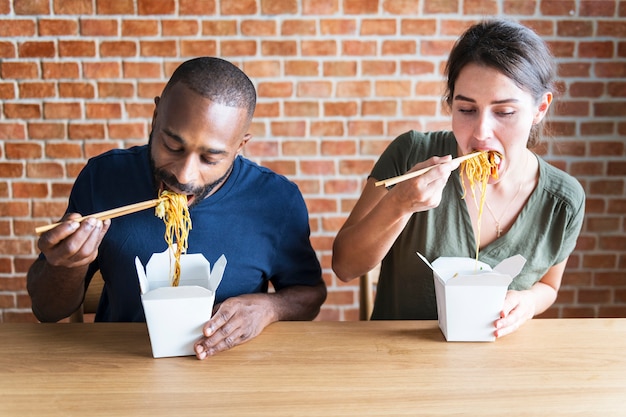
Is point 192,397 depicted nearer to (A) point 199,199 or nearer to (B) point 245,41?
(A) point 199,199

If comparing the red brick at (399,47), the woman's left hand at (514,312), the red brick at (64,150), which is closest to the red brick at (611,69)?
the red brick at (399,47)

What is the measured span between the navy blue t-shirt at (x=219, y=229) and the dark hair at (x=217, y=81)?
11.0 inches

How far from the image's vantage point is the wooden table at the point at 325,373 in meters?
1.25

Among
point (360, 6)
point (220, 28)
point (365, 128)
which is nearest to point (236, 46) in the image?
point (220, 28)

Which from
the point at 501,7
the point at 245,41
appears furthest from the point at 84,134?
the point at 501,7

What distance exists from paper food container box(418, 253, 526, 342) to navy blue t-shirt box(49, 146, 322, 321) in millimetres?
494

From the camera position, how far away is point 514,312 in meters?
1.60

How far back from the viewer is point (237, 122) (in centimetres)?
162

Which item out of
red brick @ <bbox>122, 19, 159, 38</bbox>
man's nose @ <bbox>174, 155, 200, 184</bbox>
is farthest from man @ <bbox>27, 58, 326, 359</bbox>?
red brick @ <bbox>122, 19, 159, 38</bbox>

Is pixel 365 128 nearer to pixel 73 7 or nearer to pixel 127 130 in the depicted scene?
pixel 127 130

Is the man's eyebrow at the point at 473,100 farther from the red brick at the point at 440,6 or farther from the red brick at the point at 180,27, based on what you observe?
the red brick at the point at 180,27

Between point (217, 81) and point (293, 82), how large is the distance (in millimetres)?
1465

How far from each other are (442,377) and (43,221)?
2.37 metres

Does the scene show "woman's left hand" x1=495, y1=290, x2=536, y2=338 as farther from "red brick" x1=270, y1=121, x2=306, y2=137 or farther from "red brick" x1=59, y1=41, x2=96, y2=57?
"red brick" x1=59, y1=41, x2=96, y2=57
